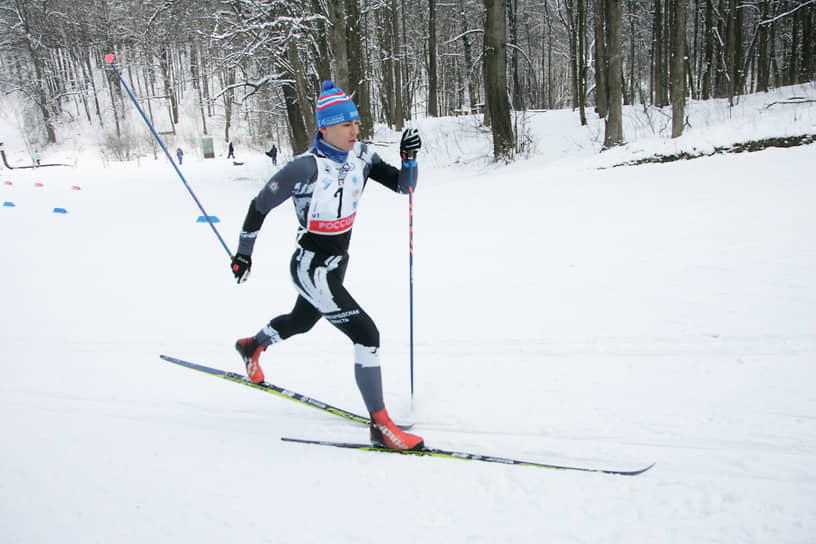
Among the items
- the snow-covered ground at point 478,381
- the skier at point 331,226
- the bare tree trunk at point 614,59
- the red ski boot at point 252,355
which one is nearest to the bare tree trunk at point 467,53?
the bare tree trunk at point 614,59

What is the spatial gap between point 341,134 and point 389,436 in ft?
5.95

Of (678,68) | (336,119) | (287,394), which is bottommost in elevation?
(287,394)

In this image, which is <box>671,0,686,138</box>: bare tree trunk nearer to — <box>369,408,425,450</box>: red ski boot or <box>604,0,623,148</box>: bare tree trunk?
<box>604,0,623,148</box>: bare tree trunk

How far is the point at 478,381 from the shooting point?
134 inches

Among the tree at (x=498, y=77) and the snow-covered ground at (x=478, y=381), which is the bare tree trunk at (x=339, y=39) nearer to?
the tree at (x=498, y=77)

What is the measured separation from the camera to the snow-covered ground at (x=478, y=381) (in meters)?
2.21

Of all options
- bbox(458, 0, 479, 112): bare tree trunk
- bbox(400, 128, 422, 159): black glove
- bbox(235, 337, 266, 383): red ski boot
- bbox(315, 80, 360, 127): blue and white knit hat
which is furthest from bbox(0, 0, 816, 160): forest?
bbox(235, 337, 266, 383): red ski boot

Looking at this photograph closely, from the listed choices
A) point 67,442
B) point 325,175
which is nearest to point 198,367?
point 67,442

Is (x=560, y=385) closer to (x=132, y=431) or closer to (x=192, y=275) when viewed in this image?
(x=132, y=431)

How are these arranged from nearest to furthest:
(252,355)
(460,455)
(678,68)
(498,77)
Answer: (460,455) → (252,355) → (678,68) → (498,77)

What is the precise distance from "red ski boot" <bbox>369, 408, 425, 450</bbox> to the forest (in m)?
10.3

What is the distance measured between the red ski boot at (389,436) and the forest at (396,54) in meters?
10.3

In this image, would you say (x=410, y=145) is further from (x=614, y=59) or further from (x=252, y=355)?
(x=614, y=59)

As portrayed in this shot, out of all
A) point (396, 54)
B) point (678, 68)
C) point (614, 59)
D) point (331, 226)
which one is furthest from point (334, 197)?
point (396, 54)
